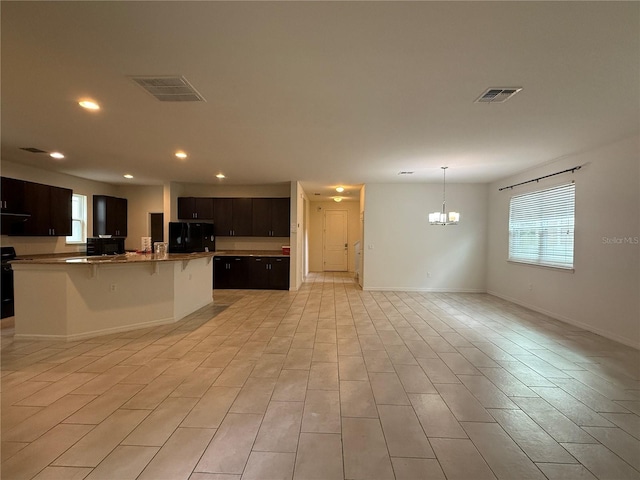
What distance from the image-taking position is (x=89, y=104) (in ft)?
9.69

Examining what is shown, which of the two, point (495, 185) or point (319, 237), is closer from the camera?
point (495, 185)

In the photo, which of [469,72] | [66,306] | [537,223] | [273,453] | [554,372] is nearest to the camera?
[273,453]

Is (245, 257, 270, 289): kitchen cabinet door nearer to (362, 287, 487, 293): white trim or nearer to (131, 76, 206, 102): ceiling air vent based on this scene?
(362, 287, 487, 293): white trim

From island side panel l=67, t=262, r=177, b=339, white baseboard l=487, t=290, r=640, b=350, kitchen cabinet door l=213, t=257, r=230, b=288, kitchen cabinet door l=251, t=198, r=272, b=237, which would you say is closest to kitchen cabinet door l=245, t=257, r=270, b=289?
kitchen cabinet door l=213, t=257, r=230, b=288

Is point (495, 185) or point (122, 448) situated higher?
point (495, 185)

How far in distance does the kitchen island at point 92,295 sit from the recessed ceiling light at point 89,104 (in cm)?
186

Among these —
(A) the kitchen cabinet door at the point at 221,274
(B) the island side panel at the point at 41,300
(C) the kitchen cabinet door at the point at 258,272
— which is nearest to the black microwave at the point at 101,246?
(A) the kitchen cabinet door at the point at 221,274

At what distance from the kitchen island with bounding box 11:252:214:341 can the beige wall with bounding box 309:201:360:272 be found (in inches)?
262

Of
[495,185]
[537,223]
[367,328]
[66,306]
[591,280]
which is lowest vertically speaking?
[367,328]

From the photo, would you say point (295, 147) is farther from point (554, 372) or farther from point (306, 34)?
point (554, 372)

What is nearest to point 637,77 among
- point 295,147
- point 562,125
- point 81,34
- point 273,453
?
point 562,125

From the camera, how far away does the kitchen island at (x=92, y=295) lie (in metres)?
3.66

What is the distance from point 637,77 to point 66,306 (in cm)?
625

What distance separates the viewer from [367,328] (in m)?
4.31
